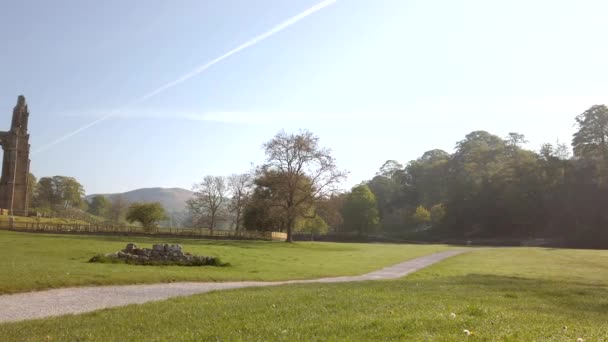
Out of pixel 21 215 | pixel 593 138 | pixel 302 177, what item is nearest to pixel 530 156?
pixel 593 138

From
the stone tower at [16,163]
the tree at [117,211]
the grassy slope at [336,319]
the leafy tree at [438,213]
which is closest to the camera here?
the grassy slope at [336,319]

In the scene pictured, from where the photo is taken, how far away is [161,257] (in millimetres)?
28844

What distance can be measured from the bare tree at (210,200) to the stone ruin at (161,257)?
71.0 m

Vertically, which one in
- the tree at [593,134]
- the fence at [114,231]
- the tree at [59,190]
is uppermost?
the tree at [593,134]

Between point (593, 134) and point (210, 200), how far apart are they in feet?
267

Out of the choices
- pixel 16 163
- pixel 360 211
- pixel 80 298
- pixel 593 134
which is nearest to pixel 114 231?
pixel 16 163

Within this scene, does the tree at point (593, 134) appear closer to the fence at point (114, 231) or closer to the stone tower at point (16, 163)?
the fence at point (114, 231)

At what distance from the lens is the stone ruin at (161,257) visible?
28.1 metres

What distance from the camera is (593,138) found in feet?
316

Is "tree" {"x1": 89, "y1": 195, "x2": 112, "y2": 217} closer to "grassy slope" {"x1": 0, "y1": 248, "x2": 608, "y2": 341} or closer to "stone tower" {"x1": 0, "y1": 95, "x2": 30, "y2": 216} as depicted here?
"stone tower" {"x1": 0, "y1": 95, "x2": 30, "y2": 216}

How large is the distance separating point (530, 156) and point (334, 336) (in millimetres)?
118185

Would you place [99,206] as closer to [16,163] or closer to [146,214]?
[16,163]

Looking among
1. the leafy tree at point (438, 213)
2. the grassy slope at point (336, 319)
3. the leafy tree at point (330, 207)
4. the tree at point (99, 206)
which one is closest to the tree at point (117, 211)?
the tree at point (99, 206)

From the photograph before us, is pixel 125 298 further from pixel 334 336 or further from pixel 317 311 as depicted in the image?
pixel 334 336
